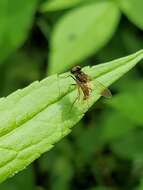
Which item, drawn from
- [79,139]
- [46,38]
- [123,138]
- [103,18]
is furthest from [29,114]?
[46,38]

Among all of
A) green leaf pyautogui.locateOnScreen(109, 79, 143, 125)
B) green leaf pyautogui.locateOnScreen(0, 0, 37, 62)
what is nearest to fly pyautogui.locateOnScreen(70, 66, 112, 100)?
green leaf pyautogui.locateOnScreen(109, 79, 143, 125)

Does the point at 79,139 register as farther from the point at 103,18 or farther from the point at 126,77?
the point at 103,18

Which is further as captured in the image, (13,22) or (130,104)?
(13,22)

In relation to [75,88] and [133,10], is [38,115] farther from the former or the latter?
[133,10]

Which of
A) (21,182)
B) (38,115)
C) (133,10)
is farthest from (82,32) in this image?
(38,115)

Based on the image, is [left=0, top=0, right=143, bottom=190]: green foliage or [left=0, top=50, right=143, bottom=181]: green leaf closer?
[left=0, top=50, right=143, bottom=181]: green leaf

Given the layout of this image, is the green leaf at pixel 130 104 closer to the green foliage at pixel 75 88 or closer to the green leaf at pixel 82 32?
the green foliage at pixel 75 88

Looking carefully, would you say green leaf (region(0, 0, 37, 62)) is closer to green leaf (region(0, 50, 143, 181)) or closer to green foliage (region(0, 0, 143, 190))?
green foliage (region(0, 0, 143, 190))
